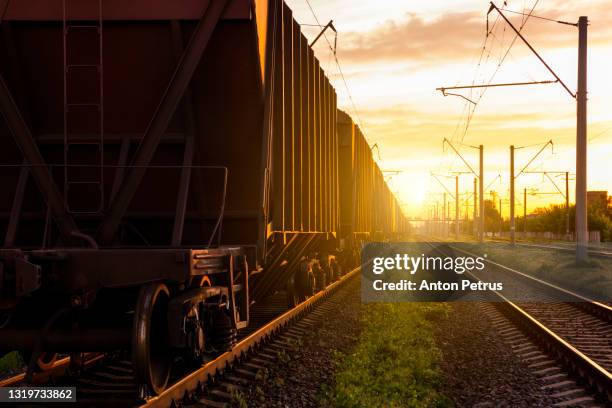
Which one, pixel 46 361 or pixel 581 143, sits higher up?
pixel 581 143

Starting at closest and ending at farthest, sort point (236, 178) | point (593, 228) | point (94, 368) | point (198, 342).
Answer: point (198, 342)
point (94, 368)
point (236, 178)
point (593, 228)

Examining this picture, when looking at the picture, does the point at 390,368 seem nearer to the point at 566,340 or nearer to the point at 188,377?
the point at 188,377

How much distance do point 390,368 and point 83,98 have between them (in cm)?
485

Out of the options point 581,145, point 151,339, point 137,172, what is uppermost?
point 581,145

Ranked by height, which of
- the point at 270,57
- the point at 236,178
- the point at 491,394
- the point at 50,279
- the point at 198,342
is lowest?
the point at 491,394

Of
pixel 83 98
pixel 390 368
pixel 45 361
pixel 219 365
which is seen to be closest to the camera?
pixel 45 361

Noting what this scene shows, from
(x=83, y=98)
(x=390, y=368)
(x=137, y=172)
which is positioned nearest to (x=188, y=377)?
(x=137, y=172)

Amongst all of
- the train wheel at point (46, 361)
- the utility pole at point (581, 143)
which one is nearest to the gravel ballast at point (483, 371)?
the train wheel at point (46, 361)

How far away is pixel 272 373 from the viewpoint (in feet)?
26.7

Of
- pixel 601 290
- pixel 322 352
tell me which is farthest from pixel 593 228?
pixel 322 352

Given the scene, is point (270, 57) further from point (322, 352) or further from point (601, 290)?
point (601, 290)

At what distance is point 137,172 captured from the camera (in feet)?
23.4

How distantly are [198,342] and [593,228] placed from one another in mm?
80923

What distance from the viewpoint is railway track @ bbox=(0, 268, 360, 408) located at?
21.2ft
